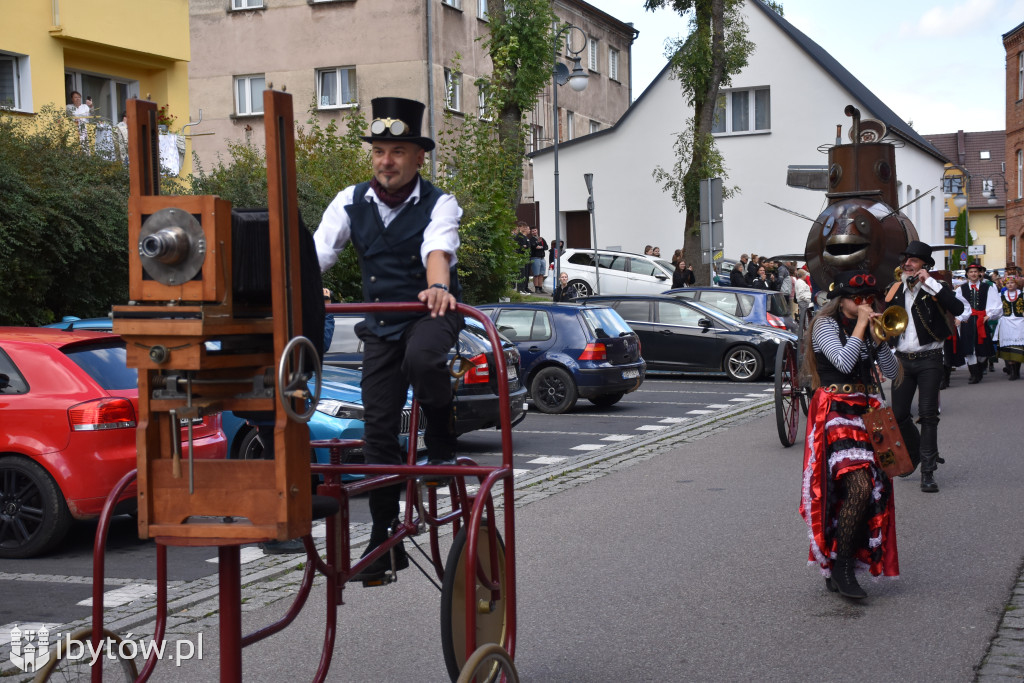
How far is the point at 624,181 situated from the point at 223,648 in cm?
4326

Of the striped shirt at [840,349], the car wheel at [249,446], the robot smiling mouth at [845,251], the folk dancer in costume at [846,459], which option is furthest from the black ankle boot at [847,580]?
the robot smiling mouth at [845,251]

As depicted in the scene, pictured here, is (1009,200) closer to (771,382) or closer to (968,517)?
(771,382)

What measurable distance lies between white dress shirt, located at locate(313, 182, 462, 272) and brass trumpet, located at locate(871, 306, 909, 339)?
2.79 meters

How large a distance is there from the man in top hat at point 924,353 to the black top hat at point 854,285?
11.0ft

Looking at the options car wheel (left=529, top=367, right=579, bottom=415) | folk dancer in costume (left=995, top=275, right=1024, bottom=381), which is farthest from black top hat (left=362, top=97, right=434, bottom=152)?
folk dancer in costume (left=995, top=275, right=1024, bottom=381)

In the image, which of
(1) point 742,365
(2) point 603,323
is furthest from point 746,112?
(2) point 603,323

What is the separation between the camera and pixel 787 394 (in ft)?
43.1

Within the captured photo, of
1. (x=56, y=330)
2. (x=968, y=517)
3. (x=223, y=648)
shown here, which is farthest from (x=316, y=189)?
(x=223, y=648)

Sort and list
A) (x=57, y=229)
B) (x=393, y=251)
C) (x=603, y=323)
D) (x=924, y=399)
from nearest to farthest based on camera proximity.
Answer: (x=393, y=251) → (x=924, y=399) → (x=57, y=229) → (x=603, y=323)

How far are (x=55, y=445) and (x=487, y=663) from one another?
4.86m

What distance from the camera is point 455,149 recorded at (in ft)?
78.6

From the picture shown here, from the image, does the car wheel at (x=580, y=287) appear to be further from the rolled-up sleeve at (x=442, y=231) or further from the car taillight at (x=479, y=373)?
the rolled-up sleeve at (x=442, y=231)

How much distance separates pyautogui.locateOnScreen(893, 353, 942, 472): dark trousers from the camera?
10278 mm

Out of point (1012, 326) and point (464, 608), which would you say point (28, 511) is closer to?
point (464, 608)
